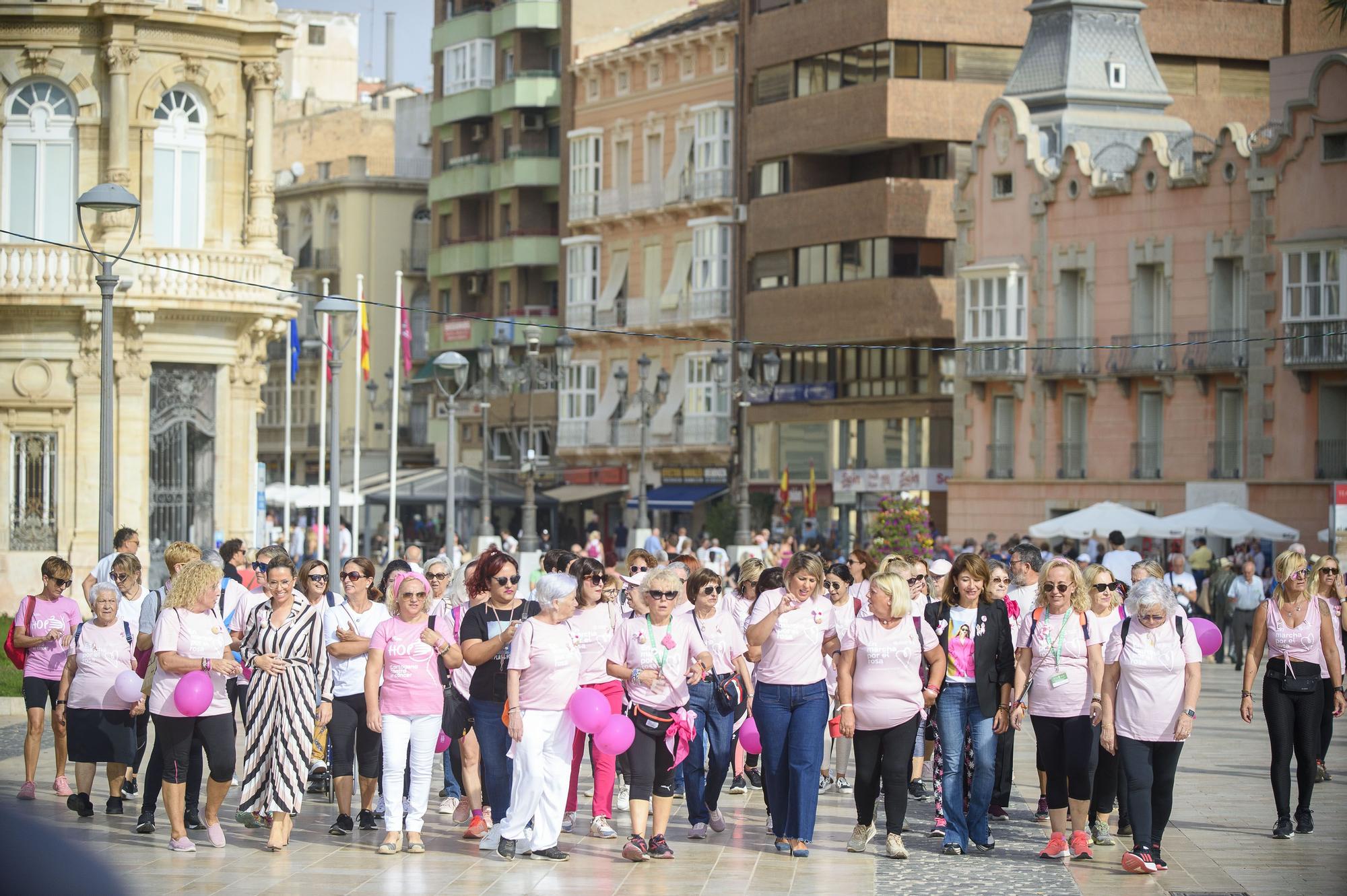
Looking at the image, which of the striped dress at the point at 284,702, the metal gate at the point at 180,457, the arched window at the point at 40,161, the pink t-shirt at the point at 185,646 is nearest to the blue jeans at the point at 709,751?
the striped dress at the point at 284,702

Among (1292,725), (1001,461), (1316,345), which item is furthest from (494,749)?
(1001,461)

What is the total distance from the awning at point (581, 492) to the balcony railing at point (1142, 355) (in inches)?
759

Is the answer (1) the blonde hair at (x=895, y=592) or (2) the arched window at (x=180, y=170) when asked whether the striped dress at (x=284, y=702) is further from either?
(2) the arched window at (x=180, y=170)

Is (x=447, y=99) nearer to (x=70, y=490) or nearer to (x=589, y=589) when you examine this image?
(x=70, y=490)

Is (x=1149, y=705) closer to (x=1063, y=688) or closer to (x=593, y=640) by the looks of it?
(x=1063, y=688)

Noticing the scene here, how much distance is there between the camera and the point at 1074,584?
41.5 ft

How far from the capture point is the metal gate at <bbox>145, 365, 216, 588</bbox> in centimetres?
3278

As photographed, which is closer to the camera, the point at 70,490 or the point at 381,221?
the point at 70,490

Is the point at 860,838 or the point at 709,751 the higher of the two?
the point at 709,751

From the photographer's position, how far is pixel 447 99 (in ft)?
241

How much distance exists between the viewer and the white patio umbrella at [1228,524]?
4050 cm

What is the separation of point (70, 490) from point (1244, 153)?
27150mm

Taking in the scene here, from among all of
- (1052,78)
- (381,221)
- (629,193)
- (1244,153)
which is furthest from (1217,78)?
(381,221)

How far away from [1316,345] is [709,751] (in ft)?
117
